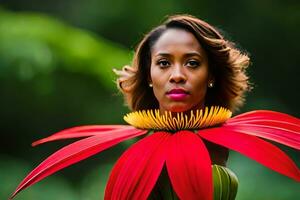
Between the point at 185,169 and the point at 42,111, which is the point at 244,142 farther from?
the point at 42,111

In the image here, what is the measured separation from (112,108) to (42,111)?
1.11ft

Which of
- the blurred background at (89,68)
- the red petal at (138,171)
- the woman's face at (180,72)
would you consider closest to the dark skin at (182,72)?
the woman's face at (180,72)

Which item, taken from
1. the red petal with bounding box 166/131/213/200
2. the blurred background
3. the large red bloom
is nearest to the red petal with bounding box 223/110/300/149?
the large red bloom

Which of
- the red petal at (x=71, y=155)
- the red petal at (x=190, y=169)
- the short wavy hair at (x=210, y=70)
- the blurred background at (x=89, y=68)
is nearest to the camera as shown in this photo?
the red petal at (x=190, y=169)

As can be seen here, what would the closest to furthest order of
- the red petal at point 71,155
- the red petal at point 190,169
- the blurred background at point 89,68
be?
the red petal at point 190,169
the red petal at point 71,155
the blurred background at point 89,68

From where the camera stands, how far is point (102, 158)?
333 centimetres

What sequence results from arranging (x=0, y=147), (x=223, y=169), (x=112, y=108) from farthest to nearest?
(x=112, y=108)
(x=0, y=147)
(x=223, y=169)

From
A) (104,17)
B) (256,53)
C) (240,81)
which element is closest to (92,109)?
(104,17)

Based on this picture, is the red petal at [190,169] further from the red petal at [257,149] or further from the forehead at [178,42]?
the forehead at [178,42]

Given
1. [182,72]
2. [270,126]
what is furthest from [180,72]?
[270,126]

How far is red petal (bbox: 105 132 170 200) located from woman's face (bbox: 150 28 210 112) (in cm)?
10

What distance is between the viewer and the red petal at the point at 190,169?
34.3 inches

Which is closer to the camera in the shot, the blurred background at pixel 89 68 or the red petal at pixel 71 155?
the red petal at pixel 71 155

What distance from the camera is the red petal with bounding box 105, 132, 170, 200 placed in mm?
899
